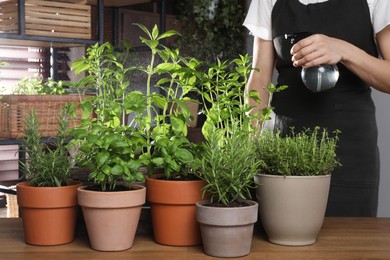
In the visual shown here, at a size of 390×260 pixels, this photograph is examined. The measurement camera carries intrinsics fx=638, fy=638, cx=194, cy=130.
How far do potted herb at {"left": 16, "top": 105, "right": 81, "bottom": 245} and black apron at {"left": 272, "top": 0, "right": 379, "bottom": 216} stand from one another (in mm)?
935

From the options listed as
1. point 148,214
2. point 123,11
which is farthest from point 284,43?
point 123,11

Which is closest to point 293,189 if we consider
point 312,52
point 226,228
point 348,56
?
point 226,228

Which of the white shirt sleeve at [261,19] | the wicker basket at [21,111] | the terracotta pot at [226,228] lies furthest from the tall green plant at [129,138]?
the wicker basket at [21,111]

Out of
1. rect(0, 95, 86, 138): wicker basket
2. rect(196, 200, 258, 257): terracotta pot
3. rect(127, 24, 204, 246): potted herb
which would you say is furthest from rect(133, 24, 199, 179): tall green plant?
rect(0, 95, 86, 138): wicker basket

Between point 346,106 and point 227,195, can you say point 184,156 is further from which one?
point 346,106

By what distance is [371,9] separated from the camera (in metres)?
1.87

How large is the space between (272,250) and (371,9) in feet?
3.36

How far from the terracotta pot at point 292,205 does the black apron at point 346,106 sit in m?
0.73

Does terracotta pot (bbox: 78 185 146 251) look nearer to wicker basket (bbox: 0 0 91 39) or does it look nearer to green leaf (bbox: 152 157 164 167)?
green leaf (bbox: 152 157 164 167)

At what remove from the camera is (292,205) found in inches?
43.4

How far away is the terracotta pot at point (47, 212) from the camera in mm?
1087

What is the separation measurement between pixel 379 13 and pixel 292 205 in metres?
0.94

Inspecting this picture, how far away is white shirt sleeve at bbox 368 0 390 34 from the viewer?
181 cm

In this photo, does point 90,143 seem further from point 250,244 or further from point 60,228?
point 250,244
